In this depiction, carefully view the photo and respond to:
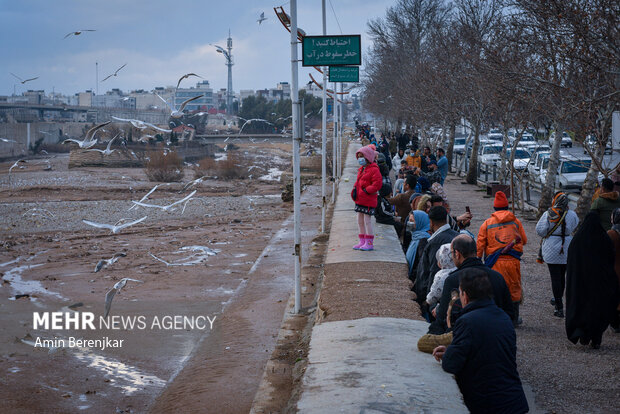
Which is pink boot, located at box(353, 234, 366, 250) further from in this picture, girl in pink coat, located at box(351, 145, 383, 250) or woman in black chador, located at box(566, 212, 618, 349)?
woman in black chador, located at box(566, 212, 618, 349)

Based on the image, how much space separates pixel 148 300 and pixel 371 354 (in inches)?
307

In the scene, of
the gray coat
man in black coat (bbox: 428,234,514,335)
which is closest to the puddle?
man in black coat (bbox: 428,234,514,335)

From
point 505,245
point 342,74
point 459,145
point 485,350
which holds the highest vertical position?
point 342,74

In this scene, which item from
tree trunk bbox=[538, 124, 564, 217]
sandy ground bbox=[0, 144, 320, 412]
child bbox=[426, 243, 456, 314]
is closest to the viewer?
child bbox=[426, 243, 456, 314]

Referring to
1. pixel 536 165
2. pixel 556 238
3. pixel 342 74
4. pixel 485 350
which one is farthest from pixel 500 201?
pixel 536 165

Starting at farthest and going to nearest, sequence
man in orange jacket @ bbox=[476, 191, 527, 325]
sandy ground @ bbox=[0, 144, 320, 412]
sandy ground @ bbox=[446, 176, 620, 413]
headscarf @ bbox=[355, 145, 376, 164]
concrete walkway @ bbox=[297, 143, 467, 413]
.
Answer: headscarf @ bbox=[355, 145, 376, 164] → sandy ground @ bbox=[0, 144, 320, 412] → man in orange jacket @ bbox=[476, 191, 527, 325] → sandy ground @ bbox=[446, 176, 620, 413] → concrete walkway @ bbox=[297, 143, 467, 413]

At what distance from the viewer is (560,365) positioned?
702cm

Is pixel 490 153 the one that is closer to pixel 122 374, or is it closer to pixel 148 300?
pixel 148 300

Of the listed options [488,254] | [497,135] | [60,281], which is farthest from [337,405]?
[497,135]

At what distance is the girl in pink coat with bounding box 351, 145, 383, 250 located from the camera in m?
9.88

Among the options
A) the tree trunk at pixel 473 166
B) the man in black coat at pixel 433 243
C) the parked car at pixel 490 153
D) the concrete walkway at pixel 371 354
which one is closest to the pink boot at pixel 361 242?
the concrete walkway at pixel 371 354

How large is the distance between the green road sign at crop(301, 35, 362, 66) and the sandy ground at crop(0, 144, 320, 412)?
12.9ft

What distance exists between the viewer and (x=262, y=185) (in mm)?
41656

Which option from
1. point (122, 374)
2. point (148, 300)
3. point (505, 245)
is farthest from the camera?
point (148, 300)
